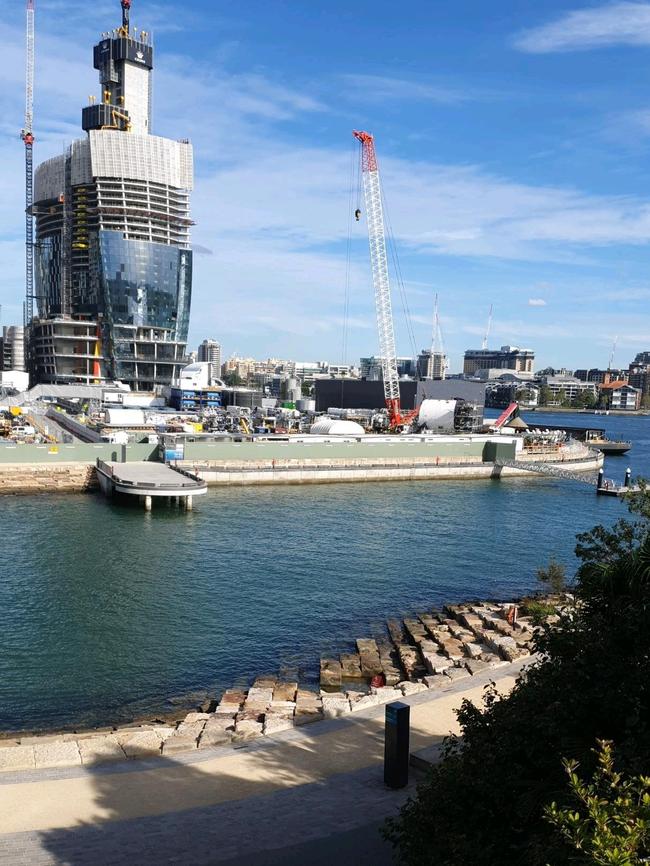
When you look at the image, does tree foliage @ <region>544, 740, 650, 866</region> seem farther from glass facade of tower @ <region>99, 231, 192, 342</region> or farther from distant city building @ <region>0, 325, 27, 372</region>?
distant city building @ <region>0, 325, 27, 372</region>

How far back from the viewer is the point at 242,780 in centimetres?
1134

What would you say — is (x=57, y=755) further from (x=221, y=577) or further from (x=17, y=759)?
(x=221, y=577)

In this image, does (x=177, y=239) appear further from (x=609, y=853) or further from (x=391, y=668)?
(x=609, y=853)

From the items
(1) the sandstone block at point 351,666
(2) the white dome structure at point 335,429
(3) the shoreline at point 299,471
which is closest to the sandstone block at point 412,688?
(1) the sandstone block at point 351,666

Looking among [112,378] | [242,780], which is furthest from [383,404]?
[242,780]

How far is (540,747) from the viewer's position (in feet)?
24.9

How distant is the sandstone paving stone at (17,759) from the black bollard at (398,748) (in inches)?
232

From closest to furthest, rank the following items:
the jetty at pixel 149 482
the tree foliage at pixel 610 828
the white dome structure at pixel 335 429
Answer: the tree foliage at pixel 610 828, the jetty at pixel 149 482, the white dome structure at pixel 335 429

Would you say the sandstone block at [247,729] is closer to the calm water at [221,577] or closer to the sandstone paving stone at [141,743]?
the sandstone paving stone at [141,743]

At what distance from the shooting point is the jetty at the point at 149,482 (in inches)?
1628

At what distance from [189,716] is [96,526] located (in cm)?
2350

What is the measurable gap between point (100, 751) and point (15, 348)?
14053 centimetres

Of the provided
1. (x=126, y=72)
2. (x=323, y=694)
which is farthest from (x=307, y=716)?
(x=126, y=72)

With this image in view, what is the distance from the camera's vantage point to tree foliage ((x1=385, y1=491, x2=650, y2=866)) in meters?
6.92
